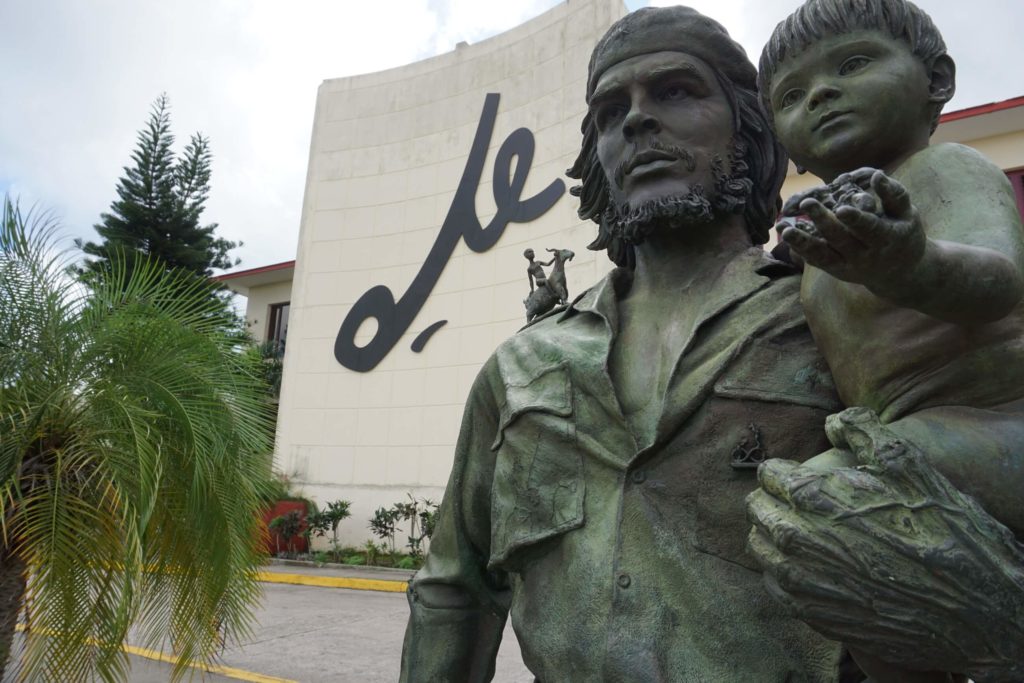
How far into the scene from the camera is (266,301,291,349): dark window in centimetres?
2355

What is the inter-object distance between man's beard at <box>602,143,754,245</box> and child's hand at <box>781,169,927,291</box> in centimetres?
57

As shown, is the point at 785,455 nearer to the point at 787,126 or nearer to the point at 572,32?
the point at 787,126

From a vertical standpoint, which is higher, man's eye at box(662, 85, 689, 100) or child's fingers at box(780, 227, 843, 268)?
man's eye at box(662, 85, 689, 100)

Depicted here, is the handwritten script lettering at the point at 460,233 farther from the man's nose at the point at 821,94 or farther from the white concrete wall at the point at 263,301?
the man's nose at the point at 821,94

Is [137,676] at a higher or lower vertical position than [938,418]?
lower

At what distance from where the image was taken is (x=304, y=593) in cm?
1221

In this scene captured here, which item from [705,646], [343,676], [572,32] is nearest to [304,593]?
[343,676]

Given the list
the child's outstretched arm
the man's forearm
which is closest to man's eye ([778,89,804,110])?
Result: the child's outstretched arm

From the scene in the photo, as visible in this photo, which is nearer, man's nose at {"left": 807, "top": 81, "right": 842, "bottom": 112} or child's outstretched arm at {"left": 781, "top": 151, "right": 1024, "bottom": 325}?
child's outstretched arm at {"left": 781, "top": 151, "right": 1024, "bottom": 325}

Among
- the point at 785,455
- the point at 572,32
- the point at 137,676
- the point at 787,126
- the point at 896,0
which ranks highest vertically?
the point at 572,32

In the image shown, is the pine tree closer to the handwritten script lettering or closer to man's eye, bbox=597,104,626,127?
the handwritten script lettering

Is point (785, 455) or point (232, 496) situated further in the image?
point (232, 496)

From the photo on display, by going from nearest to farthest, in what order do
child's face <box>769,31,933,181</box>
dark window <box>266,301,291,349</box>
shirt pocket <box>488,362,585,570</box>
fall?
child's face <box>769,31,933,181</box>
shirt pocket <box>488,362,585,570</box>
dark window <box>266,301,291,349</box>

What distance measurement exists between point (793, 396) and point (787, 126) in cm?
41
